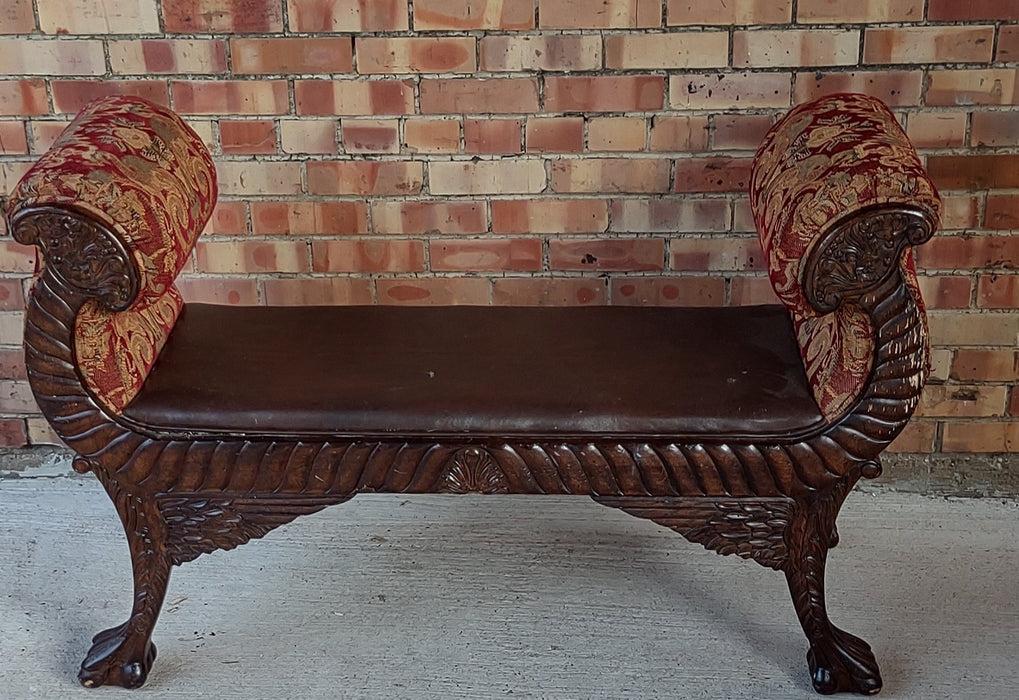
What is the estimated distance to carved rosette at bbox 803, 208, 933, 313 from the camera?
1595 millimetres

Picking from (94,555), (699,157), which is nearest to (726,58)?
(699,157)

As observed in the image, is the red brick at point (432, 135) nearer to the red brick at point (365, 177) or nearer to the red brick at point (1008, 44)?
the red brick at point (365, 177)

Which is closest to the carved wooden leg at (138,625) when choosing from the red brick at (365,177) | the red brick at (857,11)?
the red brick at (365,177)

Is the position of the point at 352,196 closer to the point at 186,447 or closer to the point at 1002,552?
the point at 186,447

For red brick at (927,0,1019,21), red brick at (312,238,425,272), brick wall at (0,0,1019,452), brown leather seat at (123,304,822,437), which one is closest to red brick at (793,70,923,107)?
brick wall at (0,0,1019,452)

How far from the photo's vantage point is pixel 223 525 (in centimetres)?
185

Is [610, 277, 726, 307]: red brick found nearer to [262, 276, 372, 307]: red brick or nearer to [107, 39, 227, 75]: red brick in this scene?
[262, 276, 372, 307]: red brick

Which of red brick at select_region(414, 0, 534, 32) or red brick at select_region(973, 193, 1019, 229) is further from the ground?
red brick at select_region(414, 0, 534, 32)

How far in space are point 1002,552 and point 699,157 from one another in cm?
99

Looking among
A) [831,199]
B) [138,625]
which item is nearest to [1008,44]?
[831,199]

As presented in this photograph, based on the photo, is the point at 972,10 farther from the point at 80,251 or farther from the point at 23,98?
the point at 23,98

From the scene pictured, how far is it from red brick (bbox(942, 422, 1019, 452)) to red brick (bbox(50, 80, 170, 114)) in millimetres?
1827

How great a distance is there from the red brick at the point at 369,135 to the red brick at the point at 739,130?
651 millimetres

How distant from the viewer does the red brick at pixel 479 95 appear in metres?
2.28
